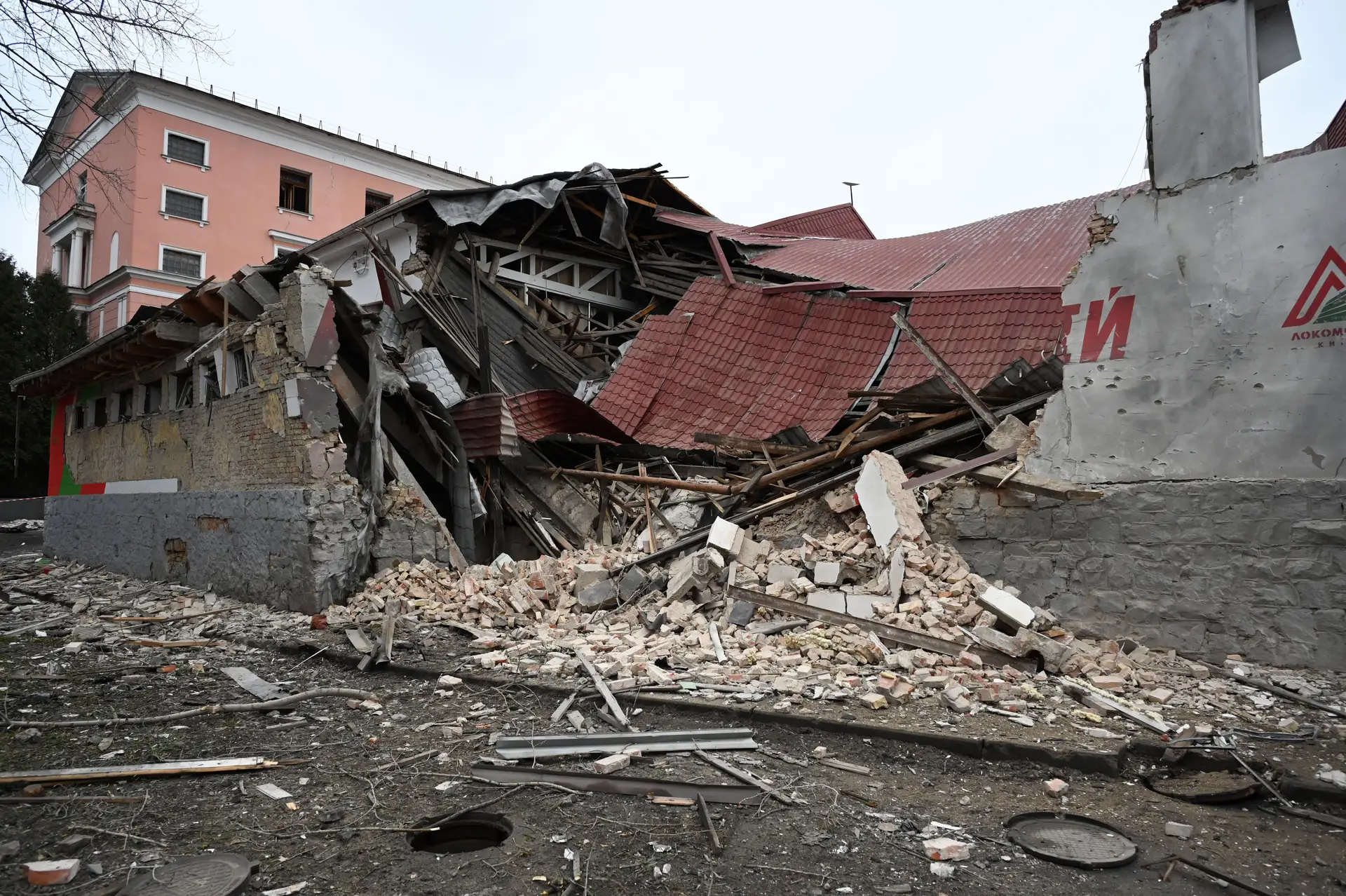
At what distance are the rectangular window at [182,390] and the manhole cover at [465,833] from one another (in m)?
10.1

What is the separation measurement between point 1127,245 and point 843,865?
5539 mm

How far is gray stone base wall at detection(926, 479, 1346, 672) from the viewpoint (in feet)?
18.3

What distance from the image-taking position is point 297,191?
28812 millimetres

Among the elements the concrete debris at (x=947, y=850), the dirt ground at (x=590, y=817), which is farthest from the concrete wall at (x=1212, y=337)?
the concrete debris at (x=947, y=850)

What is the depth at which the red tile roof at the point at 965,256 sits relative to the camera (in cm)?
1139

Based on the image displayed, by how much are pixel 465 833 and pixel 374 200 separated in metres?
31.1

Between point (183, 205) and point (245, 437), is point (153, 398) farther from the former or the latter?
point (183, 205)

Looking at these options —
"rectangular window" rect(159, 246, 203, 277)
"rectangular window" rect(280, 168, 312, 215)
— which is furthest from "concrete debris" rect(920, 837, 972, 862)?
"rectangular window" rect(280, 168, 312, 215)

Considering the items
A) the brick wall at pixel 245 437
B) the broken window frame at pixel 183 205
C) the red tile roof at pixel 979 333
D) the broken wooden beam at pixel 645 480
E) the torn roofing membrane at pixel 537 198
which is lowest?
the broken wooden beam at pixel 645 480

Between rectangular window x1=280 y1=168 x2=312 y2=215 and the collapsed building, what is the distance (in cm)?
1461

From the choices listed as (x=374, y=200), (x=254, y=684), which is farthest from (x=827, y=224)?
(x=374, y=200)

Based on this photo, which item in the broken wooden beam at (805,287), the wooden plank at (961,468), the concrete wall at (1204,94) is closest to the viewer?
the concrete wall at (1204,94)

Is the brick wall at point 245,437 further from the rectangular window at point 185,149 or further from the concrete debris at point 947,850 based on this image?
the rectangular window at point 185,149

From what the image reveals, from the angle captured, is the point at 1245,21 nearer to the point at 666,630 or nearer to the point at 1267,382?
the point at 1267,382
